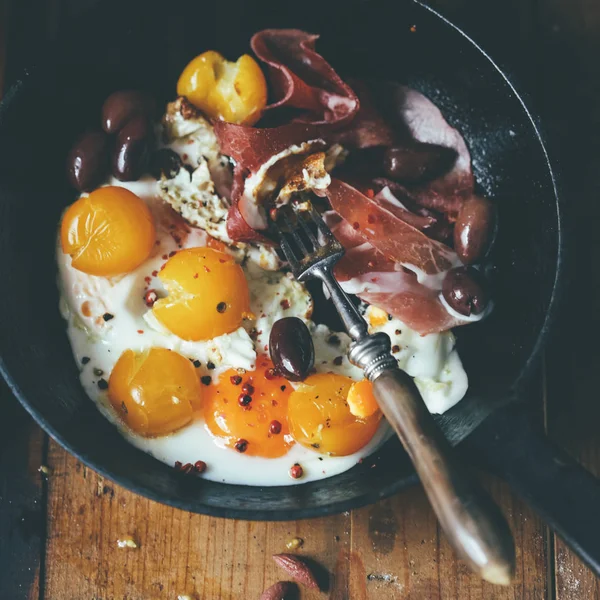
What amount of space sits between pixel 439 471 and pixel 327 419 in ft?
1.92

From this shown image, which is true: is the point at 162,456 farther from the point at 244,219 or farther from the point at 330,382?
the point at 244,219

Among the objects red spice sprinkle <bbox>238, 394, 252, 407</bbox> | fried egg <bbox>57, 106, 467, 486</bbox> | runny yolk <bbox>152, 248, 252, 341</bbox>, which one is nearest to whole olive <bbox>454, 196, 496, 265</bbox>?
fried egg <bbox>57, 106, 467, 486</bbox>

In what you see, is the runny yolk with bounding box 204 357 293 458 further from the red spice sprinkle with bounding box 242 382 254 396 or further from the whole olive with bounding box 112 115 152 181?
the whole olive with bounding box 112 115 152 181

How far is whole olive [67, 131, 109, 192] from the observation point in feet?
6.36

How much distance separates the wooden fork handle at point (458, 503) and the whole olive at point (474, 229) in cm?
72

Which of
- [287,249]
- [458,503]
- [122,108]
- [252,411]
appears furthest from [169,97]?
[458,503]

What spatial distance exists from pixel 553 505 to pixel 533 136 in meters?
1.07

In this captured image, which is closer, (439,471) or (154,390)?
(439,471)

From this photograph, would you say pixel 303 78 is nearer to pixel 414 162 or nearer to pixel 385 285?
pixel 414 162

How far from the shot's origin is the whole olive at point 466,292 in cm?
190

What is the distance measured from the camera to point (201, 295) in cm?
184

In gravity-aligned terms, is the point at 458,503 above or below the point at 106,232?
above

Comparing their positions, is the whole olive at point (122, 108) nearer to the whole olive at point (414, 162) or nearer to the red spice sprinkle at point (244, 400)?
the whole olive at point (414, 162)

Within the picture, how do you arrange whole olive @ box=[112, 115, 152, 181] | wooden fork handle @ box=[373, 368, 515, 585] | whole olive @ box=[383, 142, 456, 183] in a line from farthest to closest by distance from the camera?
whole olive @ box=[383, 142, 456, 183], whole olive @ box=[112, 115, 152, 181], wooden fork handle @ box=[373, 368, 515, 585]
